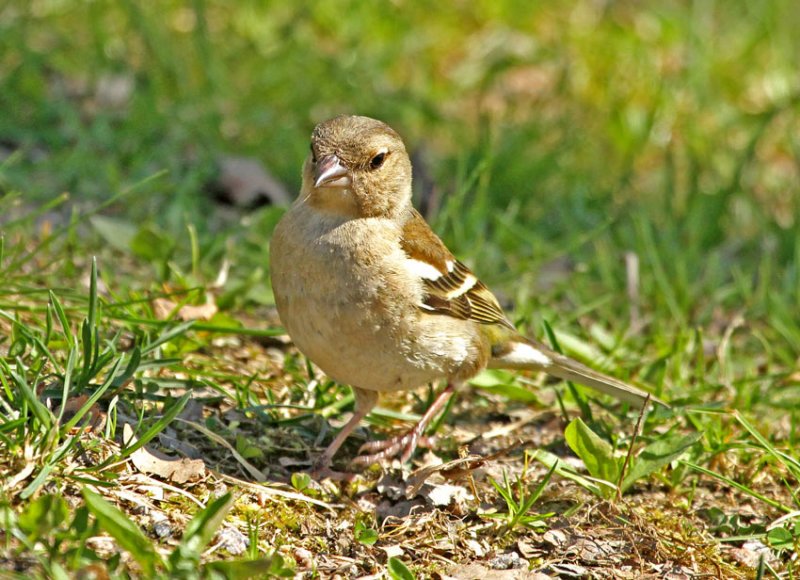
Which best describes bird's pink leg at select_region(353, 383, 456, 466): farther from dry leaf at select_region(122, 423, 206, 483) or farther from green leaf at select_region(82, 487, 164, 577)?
green leaf at select_region(82, 487, 164, 577)

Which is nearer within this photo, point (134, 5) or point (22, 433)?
point (22, 433)

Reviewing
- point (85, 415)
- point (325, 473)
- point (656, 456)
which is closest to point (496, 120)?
point (656, 456)

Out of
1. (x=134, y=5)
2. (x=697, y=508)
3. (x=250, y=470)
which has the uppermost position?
(x=134, y=5)

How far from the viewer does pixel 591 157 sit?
808 cm

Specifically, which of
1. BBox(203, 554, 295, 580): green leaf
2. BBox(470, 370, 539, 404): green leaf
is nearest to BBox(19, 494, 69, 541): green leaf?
BBox(203, 554, 295, 580): green leaf

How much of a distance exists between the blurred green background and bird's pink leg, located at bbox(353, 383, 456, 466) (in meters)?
1.38

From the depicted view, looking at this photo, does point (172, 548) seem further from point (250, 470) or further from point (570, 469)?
point (570, 469)

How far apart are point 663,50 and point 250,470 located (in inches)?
276

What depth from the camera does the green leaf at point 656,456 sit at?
4.31 m

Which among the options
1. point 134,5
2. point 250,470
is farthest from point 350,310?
point 134,5

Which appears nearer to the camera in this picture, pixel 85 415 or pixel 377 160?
pixel 85 415

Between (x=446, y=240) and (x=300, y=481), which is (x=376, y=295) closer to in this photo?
(x=300, y=481)

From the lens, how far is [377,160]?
4.71 metres

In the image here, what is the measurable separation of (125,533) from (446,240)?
3594mm
